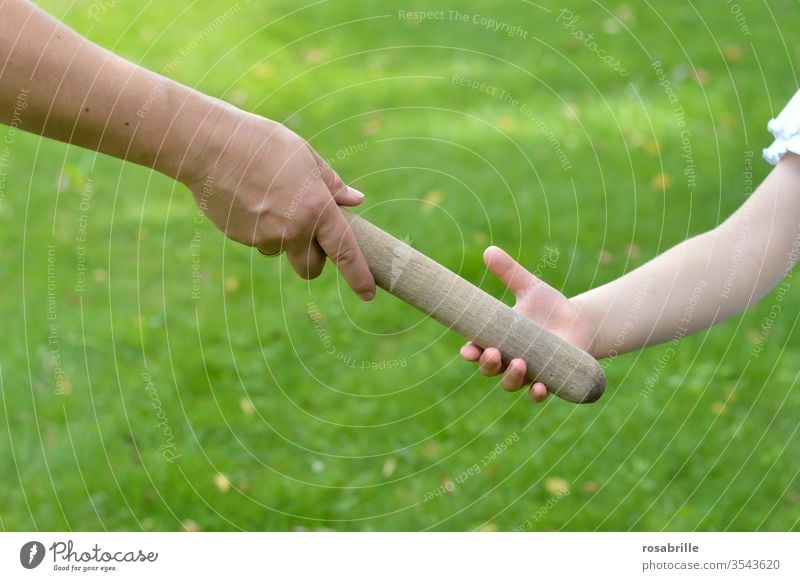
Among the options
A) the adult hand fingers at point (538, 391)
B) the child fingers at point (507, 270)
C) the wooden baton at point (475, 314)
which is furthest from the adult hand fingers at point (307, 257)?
Result: the adult hand fingers at point (538, 391)

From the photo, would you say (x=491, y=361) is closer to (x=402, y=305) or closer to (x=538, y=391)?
(x=538, y=391)

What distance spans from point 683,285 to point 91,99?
121cm

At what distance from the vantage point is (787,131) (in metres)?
2.12

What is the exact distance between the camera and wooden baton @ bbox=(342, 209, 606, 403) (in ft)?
6.18

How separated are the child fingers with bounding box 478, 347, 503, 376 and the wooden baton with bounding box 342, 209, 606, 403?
0.01m

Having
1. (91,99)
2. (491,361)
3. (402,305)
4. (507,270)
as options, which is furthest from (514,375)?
(402,305)

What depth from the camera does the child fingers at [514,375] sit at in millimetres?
1914

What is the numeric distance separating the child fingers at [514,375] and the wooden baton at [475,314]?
0.05 ft

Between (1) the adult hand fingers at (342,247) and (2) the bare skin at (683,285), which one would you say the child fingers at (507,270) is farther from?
(1) the adult hand fingers at (342,247)

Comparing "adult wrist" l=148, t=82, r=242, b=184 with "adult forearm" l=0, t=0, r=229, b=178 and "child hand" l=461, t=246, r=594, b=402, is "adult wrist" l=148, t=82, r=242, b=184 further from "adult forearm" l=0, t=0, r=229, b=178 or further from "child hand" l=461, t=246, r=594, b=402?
"child hand" l=461, t=246, r=594, b=402

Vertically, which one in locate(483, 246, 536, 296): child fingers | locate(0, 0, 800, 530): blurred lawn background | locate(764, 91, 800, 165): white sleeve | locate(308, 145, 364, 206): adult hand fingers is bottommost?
locate(0, 0, 800, 530): blurred lawn background

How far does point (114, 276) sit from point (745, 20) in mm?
3647

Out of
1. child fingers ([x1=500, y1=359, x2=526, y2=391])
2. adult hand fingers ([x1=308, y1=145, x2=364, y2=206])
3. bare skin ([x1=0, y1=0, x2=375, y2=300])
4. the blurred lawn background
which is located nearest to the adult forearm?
bare skin ([x1=0, y1=0, x2=375, y2=300])
